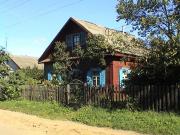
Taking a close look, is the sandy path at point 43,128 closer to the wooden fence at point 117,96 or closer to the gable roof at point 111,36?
the wooden fence at point 117,96

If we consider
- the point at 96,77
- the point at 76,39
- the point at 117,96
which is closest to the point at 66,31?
the point at 76,39

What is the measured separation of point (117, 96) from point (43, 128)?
483cm

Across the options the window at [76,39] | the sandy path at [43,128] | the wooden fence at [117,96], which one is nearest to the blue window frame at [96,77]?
the window at [76,39]

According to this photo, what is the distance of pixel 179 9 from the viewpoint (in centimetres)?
1609

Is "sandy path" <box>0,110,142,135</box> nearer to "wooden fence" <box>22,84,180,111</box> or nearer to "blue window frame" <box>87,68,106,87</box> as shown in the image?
"wooden fence" <box>22,84,180,111</box>

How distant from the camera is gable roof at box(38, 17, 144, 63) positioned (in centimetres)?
1856

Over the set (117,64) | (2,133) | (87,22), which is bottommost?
(2,133)

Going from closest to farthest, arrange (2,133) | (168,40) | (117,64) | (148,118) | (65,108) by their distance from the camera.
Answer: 1. (2,133)
2. (148,118)
3. (168,40)
4. (65,108)
5. (117,64)

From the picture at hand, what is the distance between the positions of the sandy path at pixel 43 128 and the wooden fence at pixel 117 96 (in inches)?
117

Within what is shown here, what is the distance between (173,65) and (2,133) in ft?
24.1

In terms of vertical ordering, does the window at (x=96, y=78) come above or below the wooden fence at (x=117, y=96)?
above

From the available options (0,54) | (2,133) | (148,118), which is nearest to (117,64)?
(0,54)

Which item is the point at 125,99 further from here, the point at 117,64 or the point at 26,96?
the point at 117,64

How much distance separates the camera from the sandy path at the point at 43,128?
43.1 ft
